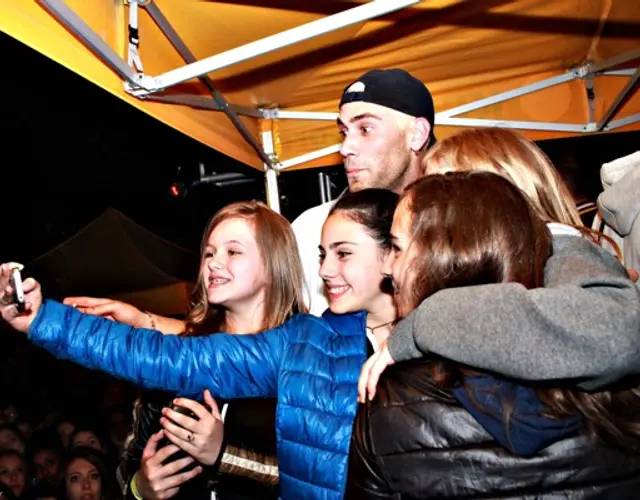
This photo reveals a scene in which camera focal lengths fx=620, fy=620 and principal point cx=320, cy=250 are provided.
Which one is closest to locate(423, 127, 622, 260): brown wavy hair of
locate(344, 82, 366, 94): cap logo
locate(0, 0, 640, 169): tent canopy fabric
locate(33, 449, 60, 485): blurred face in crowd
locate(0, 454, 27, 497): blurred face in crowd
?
locate(0, 0, 640, 169): tent canopy fabric

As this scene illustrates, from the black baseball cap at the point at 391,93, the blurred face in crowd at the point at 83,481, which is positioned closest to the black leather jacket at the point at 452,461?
the black baseball cap at the point at 391,93

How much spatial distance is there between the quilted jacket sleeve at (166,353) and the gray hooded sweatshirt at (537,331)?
847 millimetres

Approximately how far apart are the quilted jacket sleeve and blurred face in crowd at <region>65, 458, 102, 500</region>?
391 centimetres

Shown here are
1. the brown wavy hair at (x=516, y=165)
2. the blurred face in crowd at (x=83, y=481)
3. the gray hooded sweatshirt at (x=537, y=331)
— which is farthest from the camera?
the blurred face in crowd at (x=83, y=481)

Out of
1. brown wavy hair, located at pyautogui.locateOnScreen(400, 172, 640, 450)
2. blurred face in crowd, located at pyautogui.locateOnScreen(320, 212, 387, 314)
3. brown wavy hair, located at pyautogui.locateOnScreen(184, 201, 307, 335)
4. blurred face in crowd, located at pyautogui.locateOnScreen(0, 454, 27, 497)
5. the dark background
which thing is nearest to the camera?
brown wavy hair, located at pyautogui.locateOnScreen(400, 172, 640, 450)

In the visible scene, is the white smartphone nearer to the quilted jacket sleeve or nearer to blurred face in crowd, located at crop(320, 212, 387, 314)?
the quilted jacket sleeve

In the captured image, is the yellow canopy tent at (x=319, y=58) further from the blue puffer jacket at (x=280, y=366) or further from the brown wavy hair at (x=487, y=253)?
the brown wavy hair at (x=487, y=253)

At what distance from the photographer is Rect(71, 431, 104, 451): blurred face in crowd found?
5797 mm

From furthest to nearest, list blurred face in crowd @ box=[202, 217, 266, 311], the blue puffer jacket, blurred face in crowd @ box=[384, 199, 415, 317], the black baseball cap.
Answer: the black baseball cap
blurred face in crowd @ box=[202, 217, 266, 311]
the blue puffer jacket
blurred face in crowd @ box=[384, 199, 415, 317]

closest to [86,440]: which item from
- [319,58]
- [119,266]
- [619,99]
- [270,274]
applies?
[119,266]

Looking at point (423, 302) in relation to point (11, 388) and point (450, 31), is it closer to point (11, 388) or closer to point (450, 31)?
point (450, 31)

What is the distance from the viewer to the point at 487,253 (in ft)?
3.93

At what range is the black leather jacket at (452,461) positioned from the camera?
1098 millimetres

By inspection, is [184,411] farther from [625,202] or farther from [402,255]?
[625,202]
